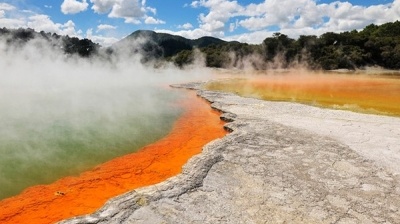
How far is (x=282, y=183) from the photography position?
20.3ft

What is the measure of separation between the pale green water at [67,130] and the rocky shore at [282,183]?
2.68 m

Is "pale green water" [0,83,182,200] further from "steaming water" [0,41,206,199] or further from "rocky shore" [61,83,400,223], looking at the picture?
"rocky shore" [61,83,400,223]

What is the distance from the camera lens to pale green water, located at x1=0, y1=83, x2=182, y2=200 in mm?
7598

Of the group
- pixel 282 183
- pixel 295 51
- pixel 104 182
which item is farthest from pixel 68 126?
pixel 295 51

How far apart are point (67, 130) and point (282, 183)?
23.6ft

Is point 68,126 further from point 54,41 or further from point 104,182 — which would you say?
point 54,41

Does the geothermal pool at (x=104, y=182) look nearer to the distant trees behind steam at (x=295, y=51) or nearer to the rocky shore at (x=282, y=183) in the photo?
the rocky shore at (x=282, y=183)

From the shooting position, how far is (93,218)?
495cm

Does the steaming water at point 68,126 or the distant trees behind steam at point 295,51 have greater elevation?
the distant trees behind steam at point 295,51

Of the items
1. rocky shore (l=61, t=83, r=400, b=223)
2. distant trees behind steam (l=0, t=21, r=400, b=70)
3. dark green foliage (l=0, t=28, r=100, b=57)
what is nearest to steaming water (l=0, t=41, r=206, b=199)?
rocky shore (l=61, t=83, r=400, b=223)

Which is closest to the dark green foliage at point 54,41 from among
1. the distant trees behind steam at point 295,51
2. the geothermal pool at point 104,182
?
the distant trees behind steam at point 295,51

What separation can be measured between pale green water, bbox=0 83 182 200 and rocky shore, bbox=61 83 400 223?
268cm

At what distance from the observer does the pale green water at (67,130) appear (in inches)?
299

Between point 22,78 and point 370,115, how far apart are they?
2317 centimetres
